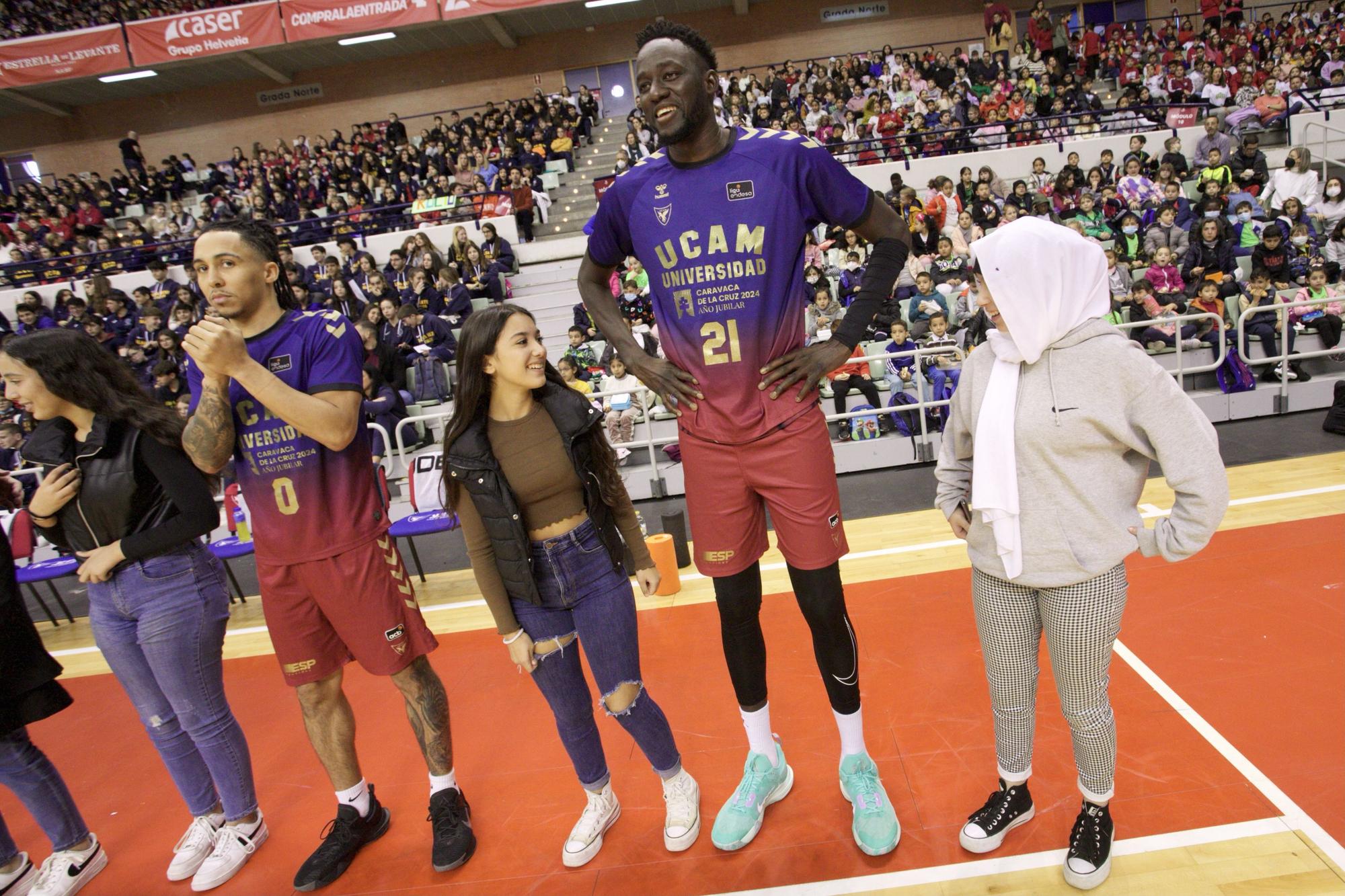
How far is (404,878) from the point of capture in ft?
9.31

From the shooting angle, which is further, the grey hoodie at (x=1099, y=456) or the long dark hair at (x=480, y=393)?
the long dark hair at (x=480, y=393)

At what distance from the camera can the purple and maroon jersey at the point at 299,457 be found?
100 inches

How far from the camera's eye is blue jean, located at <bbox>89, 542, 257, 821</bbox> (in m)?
2.79

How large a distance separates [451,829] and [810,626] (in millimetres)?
1490

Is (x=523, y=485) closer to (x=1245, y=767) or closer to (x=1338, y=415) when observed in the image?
(x=1245, y=767)

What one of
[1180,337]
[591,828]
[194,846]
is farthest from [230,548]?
[1180,337]

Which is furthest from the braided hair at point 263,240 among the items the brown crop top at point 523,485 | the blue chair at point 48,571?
the blue chair at point 48,571

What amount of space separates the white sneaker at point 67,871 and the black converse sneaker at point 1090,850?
11.3ft

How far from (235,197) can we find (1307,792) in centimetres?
1955

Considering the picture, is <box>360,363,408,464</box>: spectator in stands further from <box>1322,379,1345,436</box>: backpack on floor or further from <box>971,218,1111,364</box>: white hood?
<box>1322,379,1345,436</box>: backpack on floor

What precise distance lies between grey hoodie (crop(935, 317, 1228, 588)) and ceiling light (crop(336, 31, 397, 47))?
20.4 meters


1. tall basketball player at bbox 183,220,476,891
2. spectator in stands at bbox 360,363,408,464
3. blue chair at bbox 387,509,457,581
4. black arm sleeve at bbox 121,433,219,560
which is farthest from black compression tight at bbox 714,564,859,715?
spectator in stands at bbox 360,363,408,464

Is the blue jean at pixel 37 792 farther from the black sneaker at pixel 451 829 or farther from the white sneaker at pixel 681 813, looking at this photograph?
the white sneaker at pixel 681 813

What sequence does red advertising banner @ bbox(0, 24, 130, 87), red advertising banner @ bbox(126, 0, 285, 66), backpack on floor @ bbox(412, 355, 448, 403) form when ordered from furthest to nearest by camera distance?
1. red advertising banner @ bbox(0, 24, 130, 87)
2. red advertising banner @ bbox(126, 0, 285, 66)
3. backpack on floor @ bbox(412, 355, 448, 403)
